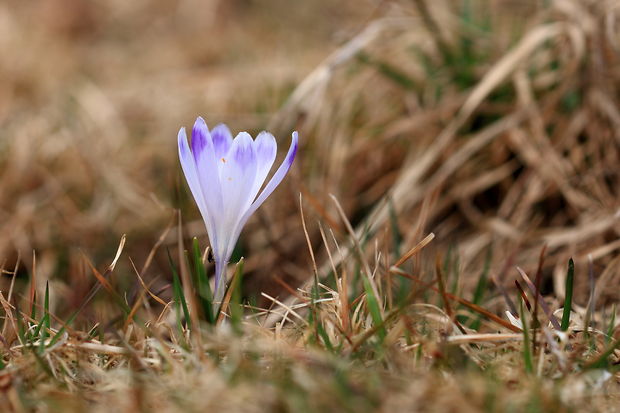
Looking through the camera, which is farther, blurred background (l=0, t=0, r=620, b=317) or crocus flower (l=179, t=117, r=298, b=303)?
blurred background (l=0, t=0, r=620, b=317)

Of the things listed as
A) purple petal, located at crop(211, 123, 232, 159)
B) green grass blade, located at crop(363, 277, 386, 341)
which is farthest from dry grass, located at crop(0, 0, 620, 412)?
purple petal, located at crop(211, 123, 232, 159)

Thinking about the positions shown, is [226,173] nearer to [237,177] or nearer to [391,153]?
[237,177]

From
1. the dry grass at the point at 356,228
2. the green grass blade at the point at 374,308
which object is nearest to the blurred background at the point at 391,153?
the dry grass at the point at 356,228

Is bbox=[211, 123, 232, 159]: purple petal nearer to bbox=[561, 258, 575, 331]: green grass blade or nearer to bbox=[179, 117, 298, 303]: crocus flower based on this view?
bbox=[179, 117, 298, 303]: crocus flower

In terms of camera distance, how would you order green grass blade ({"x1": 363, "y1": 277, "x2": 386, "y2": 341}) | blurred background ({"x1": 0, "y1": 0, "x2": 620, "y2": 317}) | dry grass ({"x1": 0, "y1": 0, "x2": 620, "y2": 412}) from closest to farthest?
1. dry grass ({"x1": 0, "y1": 0, "x2": 620, "y2": 412})
2. green grass blade ({"x1": 363, "y1": 277, "x2": 386, "y2": 341})
3. blurred background ({"x1": 0, "y1": 0, "x2": 620, "y2": 317})

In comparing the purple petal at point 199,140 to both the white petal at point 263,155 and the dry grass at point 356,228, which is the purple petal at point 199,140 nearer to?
the white petal at point 263,155

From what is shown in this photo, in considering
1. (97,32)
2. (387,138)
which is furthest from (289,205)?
(97,32)
